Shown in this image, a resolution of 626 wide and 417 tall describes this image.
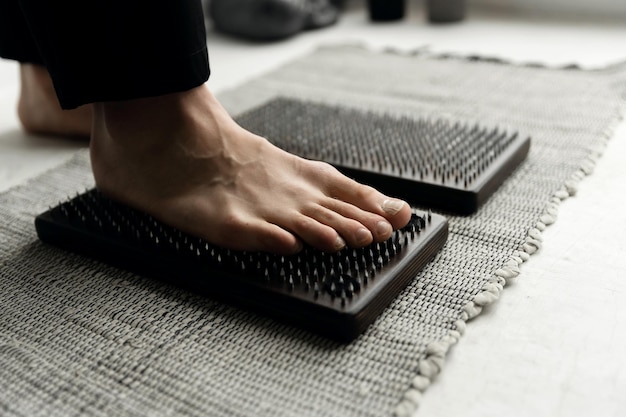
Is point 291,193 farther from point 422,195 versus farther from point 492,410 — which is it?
point 492,410

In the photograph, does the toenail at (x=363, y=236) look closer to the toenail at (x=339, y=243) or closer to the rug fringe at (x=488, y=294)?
the toenail at (x=339, y=243)

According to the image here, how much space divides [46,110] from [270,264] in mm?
795

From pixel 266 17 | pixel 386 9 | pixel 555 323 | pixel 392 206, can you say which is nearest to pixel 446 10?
pixel 386 9

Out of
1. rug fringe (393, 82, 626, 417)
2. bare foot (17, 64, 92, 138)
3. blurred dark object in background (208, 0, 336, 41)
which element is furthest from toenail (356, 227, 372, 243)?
blurred dark object in background (208, 0, 336, 41)

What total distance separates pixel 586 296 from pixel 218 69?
1318mm

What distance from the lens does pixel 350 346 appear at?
737 mm

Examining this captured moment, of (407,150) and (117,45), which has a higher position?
(117,45)

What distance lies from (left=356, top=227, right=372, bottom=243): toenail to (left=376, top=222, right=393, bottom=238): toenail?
2cm

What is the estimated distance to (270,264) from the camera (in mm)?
803

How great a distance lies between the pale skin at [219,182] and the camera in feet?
2.71

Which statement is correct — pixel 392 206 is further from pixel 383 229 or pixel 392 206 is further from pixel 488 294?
pixel 488 294

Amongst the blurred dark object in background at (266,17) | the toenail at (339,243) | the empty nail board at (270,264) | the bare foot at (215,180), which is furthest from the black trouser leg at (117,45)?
the blurred dark object in background at (266,17)

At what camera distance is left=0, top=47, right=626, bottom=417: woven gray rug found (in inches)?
26.5

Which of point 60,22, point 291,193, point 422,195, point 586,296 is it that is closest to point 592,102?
point 422,195
